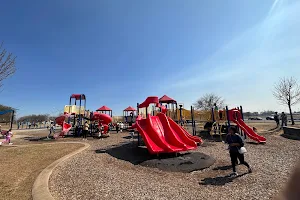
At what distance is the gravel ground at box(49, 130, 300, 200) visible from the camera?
4945 millimetres

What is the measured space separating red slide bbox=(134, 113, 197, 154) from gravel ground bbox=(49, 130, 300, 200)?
5.77ft

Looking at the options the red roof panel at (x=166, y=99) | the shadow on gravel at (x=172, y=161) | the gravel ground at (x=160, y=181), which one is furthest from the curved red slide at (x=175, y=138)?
the red roof panel at (x=166, y=99)

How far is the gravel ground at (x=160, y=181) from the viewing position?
495 cm

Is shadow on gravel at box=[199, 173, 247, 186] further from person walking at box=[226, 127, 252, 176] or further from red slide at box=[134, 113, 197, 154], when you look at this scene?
red slide at box=[134, 113, 197, 154]

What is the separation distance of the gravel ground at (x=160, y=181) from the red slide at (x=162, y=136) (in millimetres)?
1758

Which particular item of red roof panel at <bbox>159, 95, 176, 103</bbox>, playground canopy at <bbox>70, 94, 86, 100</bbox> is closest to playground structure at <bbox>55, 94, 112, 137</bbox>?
playground canopy at <bbox>70, 94, 86, 100</bbox>

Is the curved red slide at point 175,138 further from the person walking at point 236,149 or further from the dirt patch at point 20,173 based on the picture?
the dirt patch at point 20,173

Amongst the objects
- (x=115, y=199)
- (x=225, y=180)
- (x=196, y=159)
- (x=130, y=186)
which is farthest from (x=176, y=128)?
(x=115, y=199)

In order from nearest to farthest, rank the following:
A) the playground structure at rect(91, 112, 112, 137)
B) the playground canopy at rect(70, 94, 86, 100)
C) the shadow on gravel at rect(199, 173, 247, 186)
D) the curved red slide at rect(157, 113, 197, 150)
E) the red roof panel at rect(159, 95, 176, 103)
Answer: the shadow on gravel at rect(199, 173, 247, 186) < the curved red slide at rect(157, 113, 197, 150) < the red roof panel at rect(159, 95, 176, 103) < the playground structure at rect(91, 112, 112, 137) < the playground canopy at rect(70, 94, 86, 100)

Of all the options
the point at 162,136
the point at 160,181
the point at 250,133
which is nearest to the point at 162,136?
the point at 162,136

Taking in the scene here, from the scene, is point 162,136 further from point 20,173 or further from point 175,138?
point 20,173

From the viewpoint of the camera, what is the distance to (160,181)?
19.8 feet

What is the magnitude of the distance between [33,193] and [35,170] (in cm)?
253

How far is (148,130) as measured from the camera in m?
10.6
